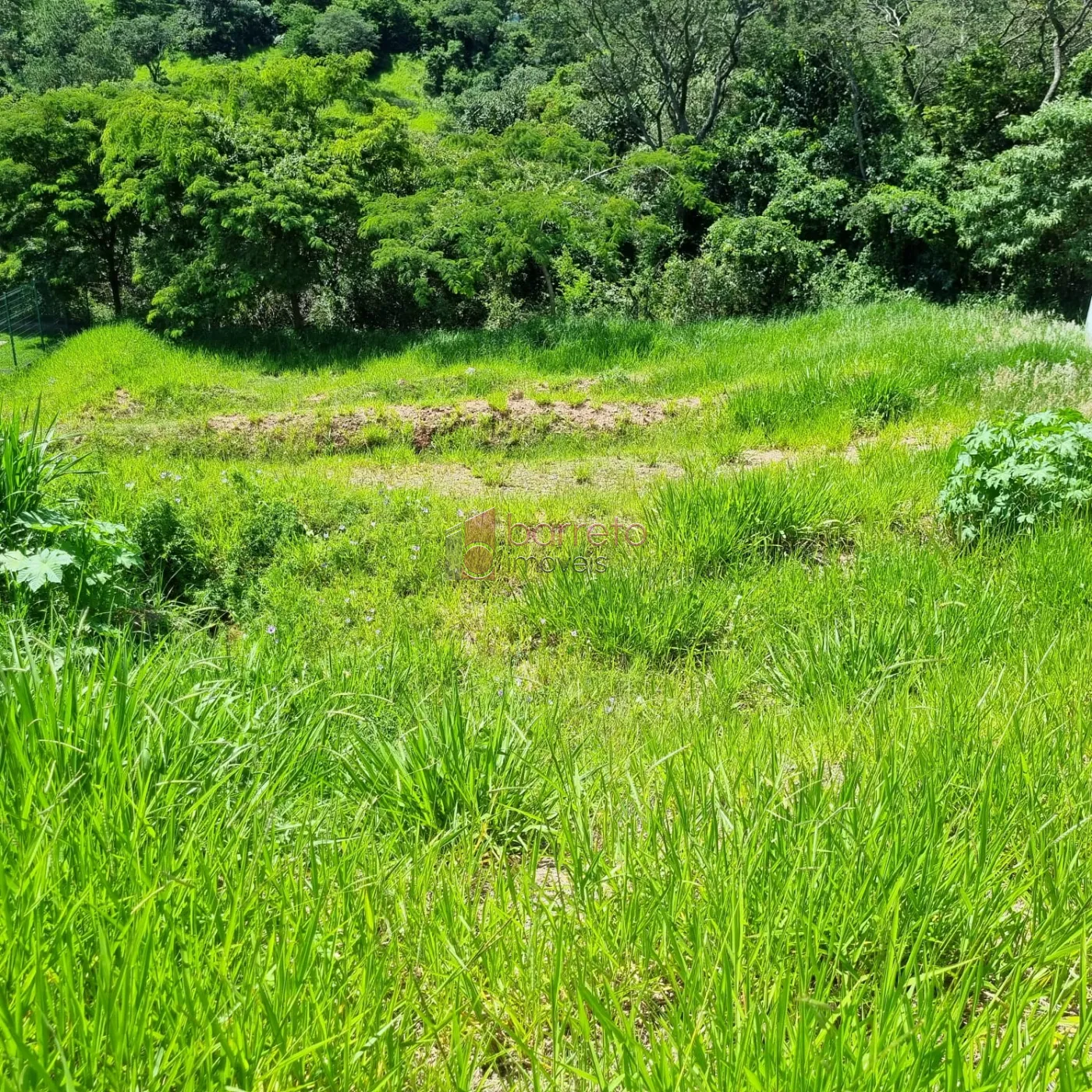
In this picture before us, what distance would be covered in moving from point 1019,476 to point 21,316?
22.6 m

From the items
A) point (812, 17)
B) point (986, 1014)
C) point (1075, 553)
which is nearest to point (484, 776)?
point (986, 1014)

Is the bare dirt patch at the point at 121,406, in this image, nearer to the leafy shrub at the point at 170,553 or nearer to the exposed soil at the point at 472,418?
the exposed soil at the point at 472,418

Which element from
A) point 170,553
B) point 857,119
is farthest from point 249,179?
point 857,119

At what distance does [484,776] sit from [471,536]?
3.90 m

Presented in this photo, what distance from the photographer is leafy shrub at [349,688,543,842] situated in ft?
7.21

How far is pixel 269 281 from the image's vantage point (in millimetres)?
15742

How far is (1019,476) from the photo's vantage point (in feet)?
Result: 16.1

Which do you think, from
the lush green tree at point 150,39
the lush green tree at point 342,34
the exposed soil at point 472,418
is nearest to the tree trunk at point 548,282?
the exposed soil at point 472,418

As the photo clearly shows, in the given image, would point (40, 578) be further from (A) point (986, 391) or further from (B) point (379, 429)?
(A) point (986, 391)

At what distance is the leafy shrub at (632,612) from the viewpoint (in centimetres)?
418

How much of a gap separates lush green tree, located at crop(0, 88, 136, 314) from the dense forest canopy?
6 centimetres

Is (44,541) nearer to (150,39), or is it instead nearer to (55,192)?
(55,192)

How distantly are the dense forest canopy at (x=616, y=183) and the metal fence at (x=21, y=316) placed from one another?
639 millimetres

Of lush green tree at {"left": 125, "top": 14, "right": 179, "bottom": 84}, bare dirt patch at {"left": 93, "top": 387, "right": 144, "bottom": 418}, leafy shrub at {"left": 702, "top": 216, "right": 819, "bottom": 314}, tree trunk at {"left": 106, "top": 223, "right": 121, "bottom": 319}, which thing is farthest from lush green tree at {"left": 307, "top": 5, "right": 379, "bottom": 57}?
bare dirt patch at {"left": 93, "top": 387, "right": 144, "bottom": 418}
